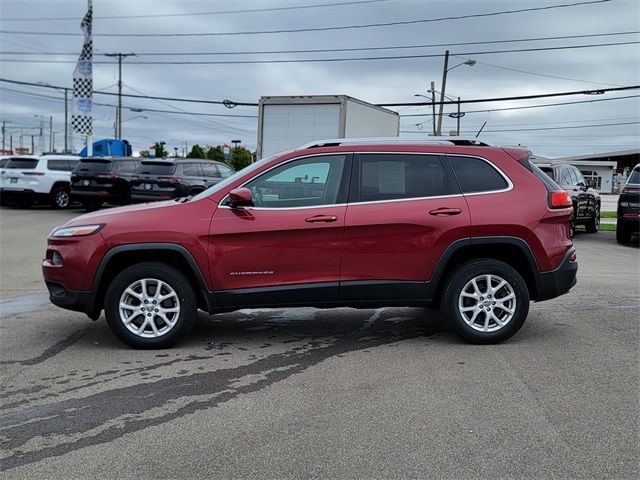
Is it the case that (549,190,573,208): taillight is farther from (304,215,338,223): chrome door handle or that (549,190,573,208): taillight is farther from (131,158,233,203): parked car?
(131,158,233,203): parked car

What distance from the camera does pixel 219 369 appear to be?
5.14 meters

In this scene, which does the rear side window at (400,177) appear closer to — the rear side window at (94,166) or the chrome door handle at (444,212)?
the chrome door handle at (444,212)

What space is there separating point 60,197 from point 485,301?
19.7 meters

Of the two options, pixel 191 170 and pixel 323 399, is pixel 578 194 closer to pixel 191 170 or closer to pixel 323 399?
pixel 191 170

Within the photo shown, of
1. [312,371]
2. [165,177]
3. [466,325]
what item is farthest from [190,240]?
[165,177]

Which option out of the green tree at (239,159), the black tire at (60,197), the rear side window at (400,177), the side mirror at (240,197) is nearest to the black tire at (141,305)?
the side mirror at (240,197)

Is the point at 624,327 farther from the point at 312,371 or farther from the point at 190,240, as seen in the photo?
the point at 190,240

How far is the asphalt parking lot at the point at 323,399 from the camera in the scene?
3.51 metres

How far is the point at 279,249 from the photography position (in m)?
5.55

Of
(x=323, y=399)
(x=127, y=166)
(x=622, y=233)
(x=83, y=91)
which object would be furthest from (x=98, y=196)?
(x=323, y=399)

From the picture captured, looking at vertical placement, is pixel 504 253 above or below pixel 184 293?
above

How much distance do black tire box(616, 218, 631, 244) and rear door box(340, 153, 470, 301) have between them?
10401 millimetres

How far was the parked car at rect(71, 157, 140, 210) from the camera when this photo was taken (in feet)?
63.6

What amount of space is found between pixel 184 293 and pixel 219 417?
170 cm
